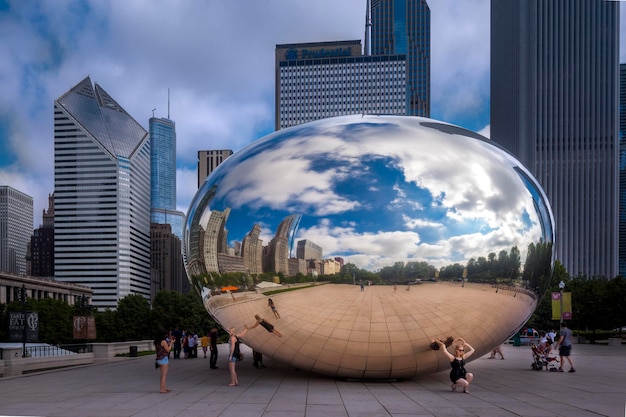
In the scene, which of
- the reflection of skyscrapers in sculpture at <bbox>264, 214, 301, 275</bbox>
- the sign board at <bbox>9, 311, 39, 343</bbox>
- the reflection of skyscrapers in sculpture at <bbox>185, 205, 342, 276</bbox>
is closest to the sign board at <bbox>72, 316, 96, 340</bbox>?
the sign board at <bbox>9, 311, 39, 343</bbox>

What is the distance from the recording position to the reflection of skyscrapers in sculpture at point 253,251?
11.1 meters

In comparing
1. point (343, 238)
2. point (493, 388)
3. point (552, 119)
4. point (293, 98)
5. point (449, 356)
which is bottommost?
point (493, 388)

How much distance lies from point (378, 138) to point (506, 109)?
4913 inches

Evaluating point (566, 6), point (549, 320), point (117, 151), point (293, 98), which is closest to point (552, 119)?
point (566, 6)

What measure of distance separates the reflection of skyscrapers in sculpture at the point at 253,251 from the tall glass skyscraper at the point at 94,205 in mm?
169867

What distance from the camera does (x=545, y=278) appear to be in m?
12.5

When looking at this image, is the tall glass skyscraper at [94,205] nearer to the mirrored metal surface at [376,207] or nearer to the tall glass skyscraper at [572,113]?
the tall glass skyscraper at [572,113]

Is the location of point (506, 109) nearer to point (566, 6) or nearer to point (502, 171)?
Result: point (566, 6)

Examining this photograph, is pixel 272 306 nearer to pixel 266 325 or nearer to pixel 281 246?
pixel 266 325

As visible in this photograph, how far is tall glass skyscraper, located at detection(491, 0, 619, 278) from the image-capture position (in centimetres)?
11238

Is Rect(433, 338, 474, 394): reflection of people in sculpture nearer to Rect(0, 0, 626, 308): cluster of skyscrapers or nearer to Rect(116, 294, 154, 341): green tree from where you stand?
Rect(116, 294, 154, 341): green tree

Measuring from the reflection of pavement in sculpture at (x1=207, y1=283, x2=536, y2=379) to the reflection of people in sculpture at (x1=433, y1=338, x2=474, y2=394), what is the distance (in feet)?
0.65

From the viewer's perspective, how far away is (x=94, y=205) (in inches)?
6934

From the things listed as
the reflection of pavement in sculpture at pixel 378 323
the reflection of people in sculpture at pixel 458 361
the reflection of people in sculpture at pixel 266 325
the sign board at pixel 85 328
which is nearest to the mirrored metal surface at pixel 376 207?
the reflection of pavement in sculpture at pixel 378 323
